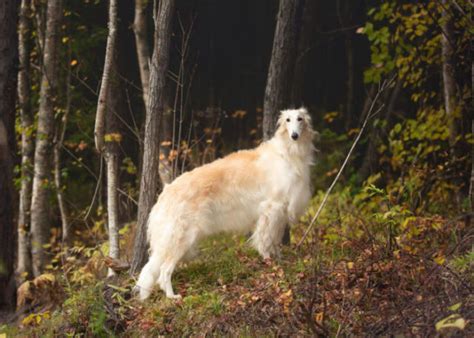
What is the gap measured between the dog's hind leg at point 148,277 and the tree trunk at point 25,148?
14.4 ft

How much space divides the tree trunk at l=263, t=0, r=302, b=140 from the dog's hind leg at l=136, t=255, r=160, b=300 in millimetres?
2483

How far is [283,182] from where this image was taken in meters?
7.79

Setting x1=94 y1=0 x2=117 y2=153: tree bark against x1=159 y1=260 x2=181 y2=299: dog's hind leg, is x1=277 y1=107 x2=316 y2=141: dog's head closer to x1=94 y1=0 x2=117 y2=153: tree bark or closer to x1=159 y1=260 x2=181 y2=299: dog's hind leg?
x1=159 y1=260 x2=181 y2=299: dog's hind leg

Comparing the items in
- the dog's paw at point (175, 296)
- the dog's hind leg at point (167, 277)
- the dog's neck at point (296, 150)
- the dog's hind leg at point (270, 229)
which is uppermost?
the dog's neck at point (296, 150)

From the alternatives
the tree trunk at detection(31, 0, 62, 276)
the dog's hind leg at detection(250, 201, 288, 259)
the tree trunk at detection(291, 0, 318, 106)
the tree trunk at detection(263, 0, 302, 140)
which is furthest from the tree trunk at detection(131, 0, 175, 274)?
the tree trunk at detection(291, 0, 318, 106)

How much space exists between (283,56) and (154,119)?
6.11 feet

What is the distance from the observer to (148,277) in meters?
7.07

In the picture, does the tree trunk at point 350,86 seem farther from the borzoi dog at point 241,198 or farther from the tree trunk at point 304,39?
the borzoi dog at point 241,198

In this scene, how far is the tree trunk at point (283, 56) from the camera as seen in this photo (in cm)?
816

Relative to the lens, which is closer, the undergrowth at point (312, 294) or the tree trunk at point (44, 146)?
the undergrowth at point (312, 294)

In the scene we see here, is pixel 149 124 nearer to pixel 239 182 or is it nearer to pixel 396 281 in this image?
pixel 239 182

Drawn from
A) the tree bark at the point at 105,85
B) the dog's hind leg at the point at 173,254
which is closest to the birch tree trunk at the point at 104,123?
the tree bark at the point at 105,85

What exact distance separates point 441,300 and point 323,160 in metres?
8.69

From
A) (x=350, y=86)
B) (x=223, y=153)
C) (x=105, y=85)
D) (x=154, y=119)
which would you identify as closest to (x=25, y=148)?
(x=223, y=153)
